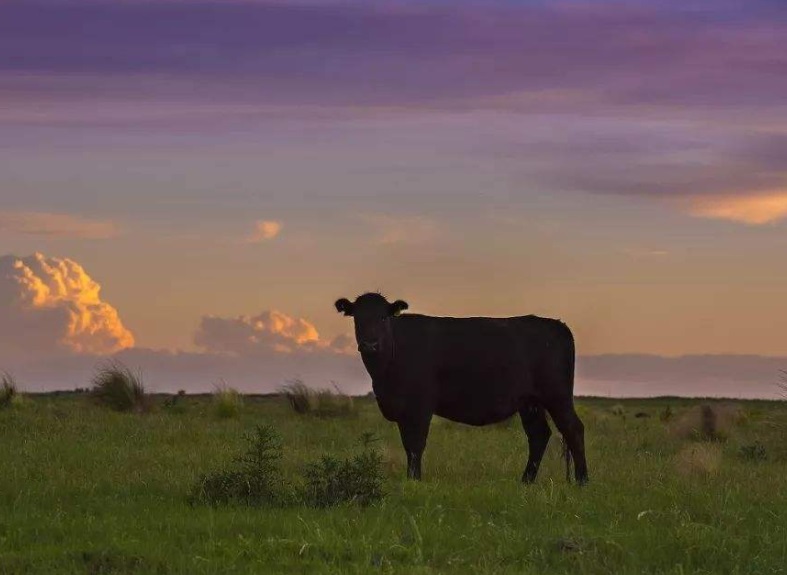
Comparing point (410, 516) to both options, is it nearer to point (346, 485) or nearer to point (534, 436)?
point (346, 485)

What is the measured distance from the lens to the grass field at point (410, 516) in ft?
33.7

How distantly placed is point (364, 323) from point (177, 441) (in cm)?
634

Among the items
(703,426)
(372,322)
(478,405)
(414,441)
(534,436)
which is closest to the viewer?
(414,441)

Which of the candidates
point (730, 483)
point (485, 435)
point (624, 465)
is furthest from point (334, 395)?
point (730, 483)

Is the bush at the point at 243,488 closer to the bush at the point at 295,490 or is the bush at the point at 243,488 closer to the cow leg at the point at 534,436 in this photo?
the bush at the point at 295,490

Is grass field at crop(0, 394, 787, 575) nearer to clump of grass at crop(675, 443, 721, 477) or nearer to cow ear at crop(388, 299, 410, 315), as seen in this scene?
clump of grass at crop(675, 443, 721, 477)

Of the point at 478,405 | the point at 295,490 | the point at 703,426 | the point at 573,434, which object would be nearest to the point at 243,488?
the point at 295,490

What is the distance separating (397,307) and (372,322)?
0.67 m

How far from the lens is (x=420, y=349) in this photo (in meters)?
Result: 17.1

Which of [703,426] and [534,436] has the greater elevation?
[703,426]

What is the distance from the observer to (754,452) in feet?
70.8

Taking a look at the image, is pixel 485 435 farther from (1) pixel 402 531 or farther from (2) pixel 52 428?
(1) pixel 402 531

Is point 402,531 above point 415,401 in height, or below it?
below

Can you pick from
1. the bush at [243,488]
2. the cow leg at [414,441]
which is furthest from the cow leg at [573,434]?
the bush at [243,488]
